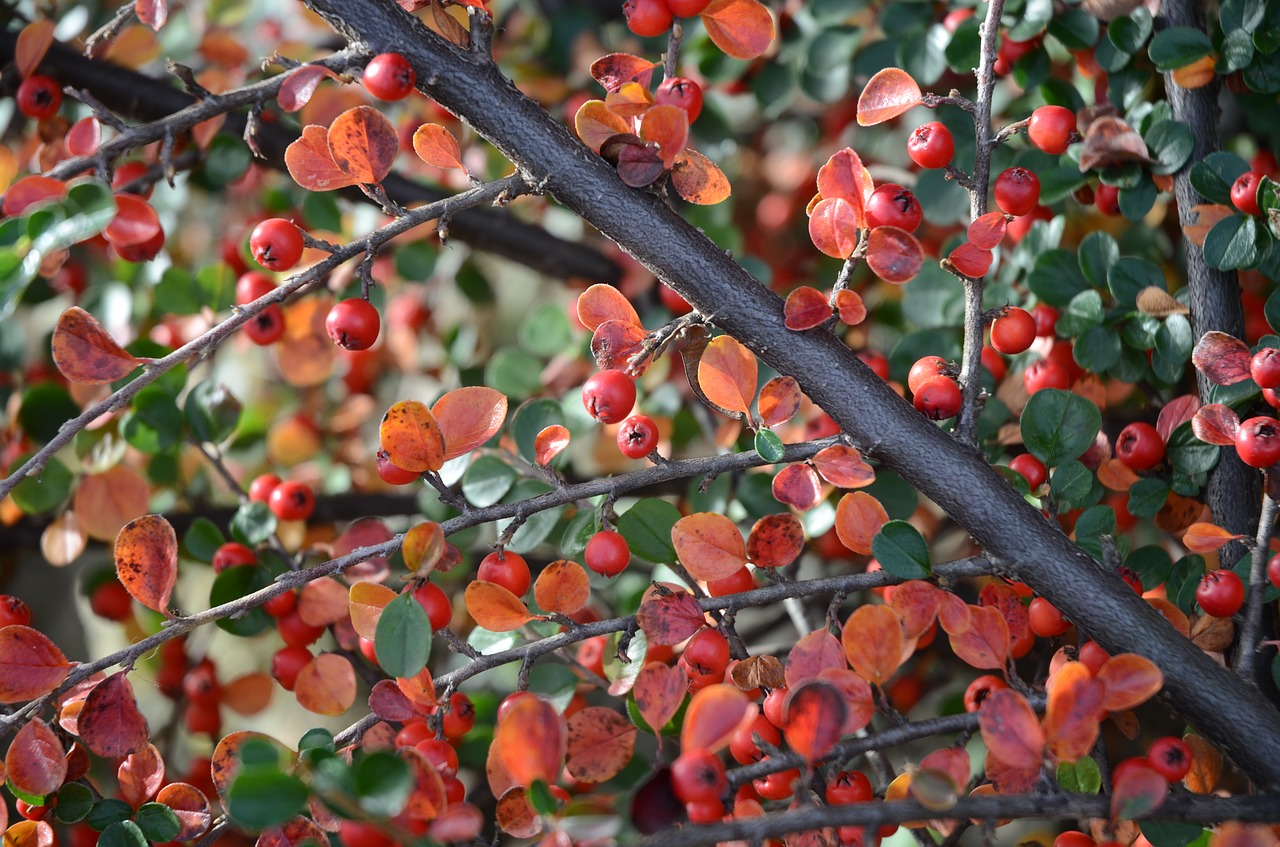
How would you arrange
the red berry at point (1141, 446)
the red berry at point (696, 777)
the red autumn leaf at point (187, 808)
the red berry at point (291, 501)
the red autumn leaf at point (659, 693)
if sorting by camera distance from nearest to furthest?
1. the red berry at point (696, 777)
2. the red autumn leaf at point (659, 693)
3. the red autumn leaf at point (187, 808)
4. the red berry at point (1141, 446)
5. the red berry at point (291, 501)

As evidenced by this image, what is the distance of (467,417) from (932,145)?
1.66 ft

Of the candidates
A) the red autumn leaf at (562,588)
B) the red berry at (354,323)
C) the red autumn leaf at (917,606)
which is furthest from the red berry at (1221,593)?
the red berry at (354,323)

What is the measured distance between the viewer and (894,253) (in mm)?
794

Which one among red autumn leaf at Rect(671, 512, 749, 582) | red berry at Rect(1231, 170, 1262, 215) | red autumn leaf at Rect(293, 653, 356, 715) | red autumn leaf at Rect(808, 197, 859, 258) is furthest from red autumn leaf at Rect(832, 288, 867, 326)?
Result: red autumn leaf at Rect(293, 653, 356, 715)

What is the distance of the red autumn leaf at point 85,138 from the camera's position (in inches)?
40.9

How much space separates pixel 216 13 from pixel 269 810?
150cm

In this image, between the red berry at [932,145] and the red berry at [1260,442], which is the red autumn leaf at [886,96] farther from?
the red berry at [1260,442]

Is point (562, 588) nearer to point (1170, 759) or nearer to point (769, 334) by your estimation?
point (769, 334)

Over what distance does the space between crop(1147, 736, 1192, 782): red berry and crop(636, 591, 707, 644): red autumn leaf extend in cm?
39

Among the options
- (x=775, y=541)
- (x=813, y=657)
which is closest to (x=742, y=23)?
(x=775, y=541)

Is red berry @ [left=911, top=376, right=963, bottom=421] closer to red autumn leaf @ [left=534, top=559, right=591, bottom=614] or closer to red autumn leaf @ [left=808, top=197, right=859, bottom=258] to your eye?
red autumn leaf @ [left=808, top=197, right=859, bottom=258]

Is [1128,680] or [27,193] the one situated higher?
[27,193]

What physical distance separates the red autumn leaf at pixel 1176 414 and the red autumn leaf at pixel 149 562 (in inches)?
39.7

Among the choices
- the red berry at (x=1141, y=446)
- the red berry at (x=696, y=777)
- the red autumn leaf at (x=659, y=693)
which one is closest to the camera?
the red berry at (x=696, y=777)
